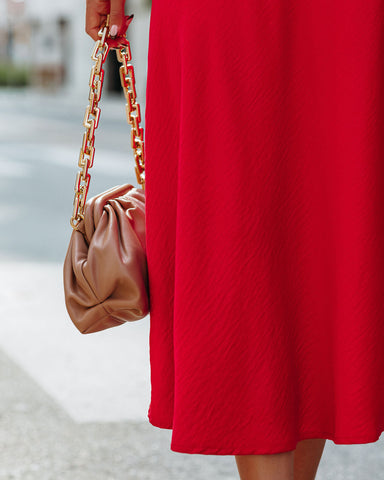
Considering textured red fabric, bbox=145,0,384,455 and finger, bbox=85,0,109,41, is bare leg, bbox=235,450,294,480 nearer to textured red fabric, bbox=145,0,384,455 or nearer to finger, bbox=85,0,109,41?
textured red fabric, bbox=145,0,384,455

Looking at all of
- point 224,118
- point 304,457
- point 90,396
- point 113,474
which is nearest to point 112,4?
point 224,118

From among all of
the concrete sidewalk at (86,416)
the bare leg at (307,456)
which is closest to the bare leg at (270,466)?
the bare leg at (307,456)

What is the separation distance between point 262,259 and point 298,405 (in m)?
0.23

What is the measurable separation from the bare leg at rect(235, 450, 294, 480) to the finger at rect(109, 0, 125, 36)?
0.68 metres

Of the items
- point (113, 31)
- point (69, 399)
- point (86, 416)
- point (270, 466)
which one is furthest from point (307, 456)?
point (69, 399)

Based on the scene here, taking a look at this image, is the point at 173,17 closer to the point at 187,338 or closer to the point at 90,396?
the point at 187,338

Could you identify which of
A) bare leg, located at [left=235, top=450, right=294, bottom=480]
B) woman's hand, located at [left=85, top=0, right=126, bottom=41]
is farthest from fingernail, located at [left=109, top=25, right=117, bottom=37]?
bare leg, located at [left=235, top=450, right=294, bottom=480]

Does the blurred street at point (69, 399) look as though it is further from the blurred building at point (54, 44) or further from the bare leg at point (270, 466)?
the blurred building at point (54, 44)

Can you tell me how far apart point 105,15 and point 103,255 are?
39 centimetres

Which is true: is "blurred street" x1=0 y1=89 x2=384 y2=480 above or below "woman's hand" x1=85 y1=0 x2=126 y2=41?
below

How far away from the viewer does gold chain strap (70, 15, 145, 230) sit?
1396 mm

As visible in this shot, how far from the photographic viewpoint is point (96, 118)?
1.41 meters

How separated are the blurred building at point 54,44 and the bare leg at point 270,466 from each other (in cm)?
2226

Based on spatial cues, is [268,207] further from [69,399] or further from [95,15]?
[69,399]
